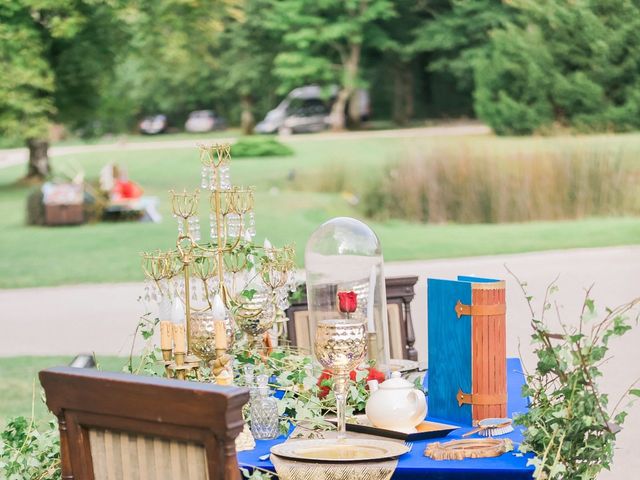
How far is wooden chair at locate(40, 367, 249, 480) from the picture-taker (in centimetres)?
228

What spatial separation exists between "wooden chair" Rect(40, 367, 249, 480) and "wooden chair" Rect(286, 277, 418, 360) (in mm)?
2681

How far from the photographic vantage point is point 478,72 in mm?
36812

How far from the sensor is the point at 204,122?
47.6m

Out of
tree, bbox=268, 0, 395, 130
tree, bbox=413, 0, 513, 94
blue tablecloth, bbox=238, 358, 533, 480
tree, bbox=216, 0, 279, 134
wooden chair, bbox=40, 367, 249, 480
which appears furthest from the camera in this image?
tree, bbox=216, 0, 279, 134

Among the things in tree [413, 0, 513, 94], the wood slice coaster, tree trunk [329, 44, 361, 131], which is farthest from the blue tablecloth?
tree trunk [329, 44, 361, 131]

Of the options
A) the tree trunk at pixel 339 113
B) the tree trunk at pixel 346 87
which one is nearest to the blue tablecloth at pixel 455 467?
A: the tree trunk at pixel 346 87

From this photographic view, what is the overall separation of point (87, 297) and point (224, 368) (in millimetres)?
9351

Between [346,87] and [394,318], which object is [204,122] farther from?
[394,318]

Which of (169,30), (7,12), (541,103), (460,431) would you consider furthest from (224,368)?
(541,103)

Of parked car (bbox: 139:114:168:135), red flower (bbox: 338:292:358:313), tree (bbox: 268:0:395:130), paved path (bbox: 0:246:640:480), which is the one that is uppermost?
tree (bbox: 268:0:395:130)

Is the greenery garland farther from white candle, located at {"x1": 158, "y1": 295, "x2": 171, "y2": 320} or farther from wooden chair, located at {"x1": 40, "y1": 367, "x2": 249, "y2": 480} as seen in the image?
white candle, located at {"x1": 158, "y1": 295, "x2": 171, "y2": 320}

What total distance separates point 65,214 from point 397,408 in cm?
1726

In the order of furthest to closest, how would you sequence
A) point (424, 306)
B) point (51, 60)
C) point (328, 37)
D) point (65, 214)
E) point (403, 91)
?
point (403, 91), point (328, 37), point (51, 60), point (65, 214), point (424, 306)

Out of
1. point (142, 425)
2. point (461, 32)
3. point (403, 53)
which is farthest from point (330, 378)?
point (403, 53)
